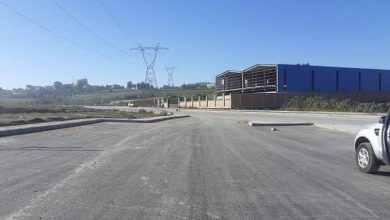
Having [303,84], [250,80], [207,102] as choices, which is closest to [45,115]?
[303,84]

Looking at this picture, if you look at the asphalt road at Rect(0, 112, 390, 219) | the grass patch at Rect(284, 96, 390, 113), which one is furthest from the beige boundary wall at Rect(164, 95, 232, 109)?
the asphalt road at Rect(0, 112, 390, 219)

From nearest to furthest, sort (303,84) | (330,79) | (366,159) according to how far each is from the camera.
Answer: (366,159) → (303,84) → (330,79)

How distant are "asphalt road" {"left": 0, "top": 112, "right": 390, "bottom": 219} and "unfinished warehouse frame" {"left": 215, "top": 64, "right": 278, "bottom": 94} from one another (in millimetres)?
80998

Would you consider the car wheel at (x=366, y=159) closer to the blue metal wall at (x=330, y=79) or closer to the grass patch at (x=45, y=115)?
the grass patch at (x=45, y=115)

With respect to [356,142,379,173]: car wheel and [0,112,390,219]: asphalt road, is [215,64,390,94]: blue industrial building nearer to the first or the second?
[0,112,390,219]: asphalt road

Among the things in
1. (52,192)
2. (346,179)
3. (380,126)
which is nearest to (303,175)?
(346,179)

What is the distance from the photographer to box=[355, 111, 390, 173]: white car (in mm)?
10781

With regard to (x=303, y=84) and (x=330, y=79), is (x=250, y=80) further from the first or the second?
(x=330, y=79)

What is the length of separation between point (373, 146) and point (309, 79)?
88256 millimetres

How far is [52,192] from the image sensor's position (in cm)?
910

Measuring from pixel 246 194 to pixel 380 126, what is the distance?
3.92 meters

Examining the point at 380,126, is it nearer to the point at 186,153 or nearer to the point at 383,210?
the point at 383,210

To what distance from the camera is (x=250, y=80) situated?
356 feet

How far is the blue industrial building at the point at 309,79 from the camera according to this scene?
94.9m
